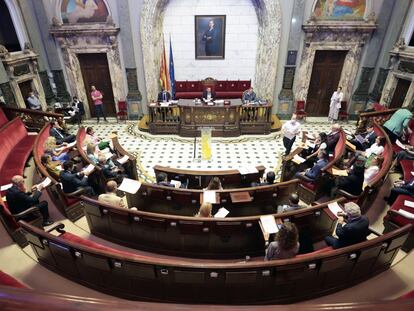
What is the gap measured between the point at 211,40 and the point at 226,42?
0.66 meters

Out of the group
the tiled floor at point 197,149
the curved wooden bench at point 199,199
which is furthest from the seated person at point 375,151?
the curved wooden bench at point 199,199

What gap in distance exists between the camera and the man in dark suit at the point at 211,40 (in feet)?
35.1

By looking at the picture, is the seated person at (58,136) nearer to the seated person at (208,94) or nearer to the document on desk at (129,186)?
the document on desk at (129,186)

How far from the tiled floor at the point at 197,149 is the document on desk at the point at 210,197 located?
301 centimetres

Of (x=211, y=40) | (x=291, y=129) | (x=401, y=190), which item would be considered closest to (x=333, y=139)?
(x=291, y=129)

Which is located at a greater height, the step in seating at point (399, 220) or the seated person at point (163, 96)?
the seated person at point (163, 96)

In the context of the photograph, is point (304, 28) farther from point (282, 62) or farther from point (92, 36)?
point (92, 36)

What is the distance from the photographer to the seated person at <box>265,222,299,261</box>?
3084mm

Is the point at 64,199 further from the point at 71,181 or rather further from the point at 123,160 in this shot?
the point at 123,160

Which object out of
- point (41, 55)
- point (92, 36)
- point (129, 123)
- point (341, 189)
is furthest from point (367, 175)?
point (41, 55)

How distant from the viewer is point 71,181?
15.8 feet

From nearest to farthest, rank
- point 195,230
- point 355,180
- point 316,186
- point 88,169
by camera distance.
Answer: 1. point 195,230
2. point 355,180
3. point 88,169
4. point 316,186

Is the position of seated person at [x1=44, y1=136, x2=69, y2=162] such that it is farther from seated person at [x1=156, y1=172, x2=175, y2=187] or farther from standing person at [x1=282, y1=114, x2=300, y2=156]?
standing person at [x1=282, y1=114, x2=300, y2=156]

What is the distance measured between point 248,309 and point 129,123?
35.4 ft
